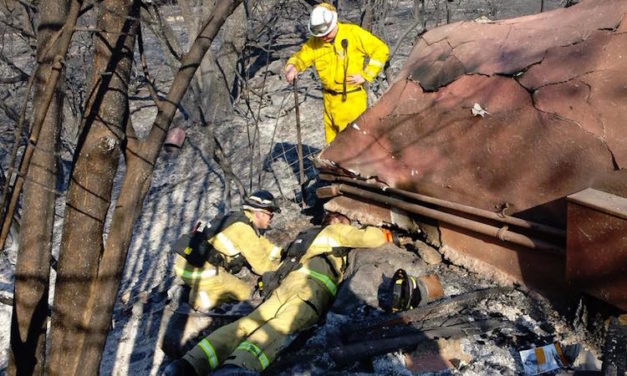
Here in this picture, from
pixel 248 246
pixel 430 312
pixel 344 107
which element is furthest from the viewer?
pixel 344 107

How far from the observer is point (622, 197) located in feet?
10.4

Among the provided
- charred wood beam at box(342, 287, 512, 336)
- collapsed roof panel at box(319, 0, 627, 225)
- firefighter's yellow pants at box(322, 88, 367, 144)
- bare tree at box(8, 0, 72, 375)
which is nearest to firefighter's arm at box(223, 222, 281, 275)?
collapsed roof panel at box(319, 0, 627, 225)

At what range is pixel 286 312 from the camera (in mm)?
3951

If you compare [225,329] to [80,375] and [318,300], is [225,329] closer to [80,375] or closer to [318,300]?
[318,300]

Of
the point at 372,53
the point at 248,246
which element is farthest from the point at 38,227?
the point at 372,53

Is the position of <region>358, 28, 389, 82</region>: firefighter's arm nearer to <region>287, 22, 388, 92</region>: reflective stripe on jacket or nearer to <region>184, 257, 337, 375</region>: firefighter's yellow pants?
<region>287, 22, 388, 92</region>: reflective stripe on jacket

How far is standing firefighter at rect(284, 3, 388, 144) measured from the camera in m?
5.55

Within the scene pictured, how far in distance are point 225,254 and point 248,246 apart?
0.20 meters

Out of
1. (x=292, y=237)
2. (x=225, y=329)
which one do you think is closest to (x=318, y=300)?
(x=225, y=329)

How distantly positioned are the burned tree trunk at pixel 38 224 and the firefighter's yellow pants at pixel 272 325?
4.22 feet

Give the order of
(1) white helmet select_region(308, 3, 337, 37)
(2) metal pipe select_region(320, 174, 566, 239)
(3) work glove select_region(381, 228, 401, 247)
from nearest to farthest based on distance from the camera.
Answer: (2) metal pipe select_region(320, 174, 566, 239) → (3) work glove select_region(381, 228, 401, 247) → (1) white helmet select_region(308, 3, 337, 37)

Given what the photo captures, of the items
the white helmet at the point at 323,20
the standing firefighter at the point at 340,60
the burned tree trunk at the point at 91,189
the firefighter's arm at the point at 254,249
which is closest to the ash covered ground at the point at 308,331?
the firefighter's arm at the point at 254,249

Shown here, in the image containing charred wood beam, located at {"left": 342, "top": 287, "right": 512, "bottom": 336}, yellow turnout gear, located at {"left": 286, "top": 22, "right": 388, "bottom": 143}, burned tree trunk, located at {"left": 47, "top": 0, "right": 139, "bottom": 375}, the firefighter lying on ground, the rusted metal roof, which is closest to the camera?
burned tree trunk, located at {"left": 47, "top": 0, "right": 139, "bottom": 375}

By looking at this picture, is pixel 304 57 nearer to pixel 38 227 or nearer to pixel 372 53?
pixel 372 53
